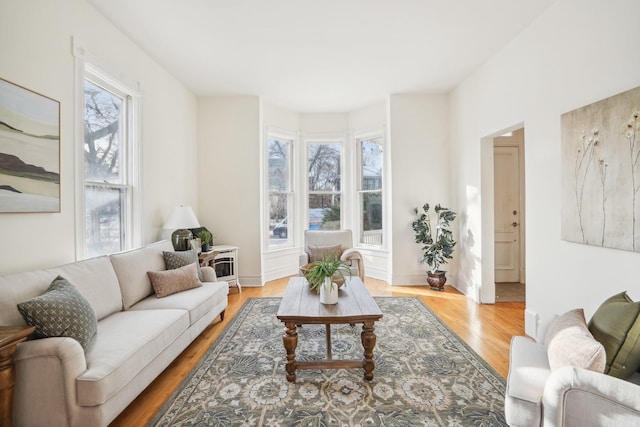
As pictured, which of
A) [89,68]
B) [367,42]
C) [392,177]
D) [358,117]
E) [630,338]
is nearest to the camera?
[630,338]

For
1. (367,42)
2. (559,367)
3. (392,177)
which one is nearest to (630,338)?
(559,367)

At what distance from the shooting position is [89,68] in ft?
8.79

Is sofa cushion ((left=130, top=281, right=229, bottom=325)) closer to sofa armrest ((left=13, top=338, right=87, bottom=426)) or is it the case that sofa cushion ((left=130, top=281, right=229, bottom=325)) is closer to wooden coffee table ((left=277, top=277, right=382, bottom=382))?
wooden coffee table ((left=277, top=277, right=382, bottom=382))

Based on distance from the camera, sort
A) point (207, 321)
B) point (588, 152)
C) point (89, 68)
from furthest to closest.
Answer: point (207, 321) < point (89, 68) < point (588, 152)

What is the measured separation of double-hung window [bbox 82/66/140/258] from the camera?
2.76 meters

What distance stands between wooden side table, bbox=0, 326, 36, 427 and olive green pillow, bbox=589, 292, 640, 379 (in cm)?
275

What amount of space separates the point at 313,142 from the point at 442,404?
467 cm

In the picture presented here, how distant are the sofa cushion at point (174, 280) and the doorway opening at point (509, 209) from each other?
4615 mm

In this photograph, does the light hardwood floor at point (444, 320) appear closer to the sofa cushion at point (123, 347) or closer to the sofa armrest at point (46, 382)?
the sofa cushion at point (123, 347)

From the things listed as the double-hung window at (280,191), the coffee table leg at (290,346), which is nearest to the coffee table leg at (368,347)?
the coffee table leg at (290,346)

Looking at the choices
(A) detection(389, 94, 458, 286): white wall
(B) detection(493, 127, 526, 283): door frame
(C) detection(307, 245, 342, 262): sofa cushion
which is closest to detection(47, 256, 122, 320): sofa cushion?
(C) detection(307, 245, 342, 262): sofa cushion

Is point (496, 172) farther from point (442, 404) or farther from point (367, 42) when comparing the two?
point (442, 404)

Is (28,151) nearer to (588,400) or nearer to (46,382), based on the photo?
(46,382)

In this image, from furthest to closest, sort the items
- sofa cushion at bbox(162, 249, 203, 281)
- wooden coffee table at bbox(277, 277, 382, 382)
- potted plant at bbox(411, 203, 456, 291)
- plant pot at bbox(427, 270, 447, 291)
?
plant pot at bbox(427, 270, 447, 291) < potted plant at bbox(411, 203, 456, 291) < sofa cushion at bbox(162, 249, 203, 281) < wooden coffee table at bbox(277, 277, 382, 382)
